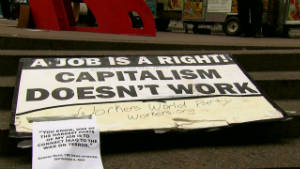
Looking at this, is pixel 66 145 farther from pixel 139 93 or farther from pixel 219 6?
pixel 219 6

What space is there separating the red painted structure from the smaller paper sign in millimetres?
1937

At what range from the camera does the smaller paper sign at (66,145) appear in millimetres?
1291

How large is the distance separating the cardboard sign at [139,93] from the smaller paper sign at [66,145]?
0.05 meters

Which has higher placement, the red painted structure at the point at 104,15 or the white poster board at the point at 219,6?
the red painted structure at the point at 104,15

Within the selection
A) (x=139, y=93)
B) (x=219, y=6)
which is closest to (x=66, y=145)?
(x=139, y=93)

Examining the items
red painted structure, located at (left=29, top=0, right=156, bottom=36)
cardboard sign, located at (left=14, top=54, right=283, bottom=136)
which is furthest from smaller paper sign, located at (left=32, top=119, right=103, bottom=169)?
red painted structure, located at (left=29, top=0, right=156, bottom=36)

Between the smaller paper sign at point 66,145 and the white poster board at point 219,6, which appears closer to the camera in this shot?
A: the smaller paper sign at point 66,145

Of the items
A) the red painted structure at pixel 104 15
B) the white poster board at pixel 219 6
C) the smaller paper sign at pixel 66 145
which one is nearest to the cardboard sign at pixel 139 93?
the smaller paper sign at pixel 66 145

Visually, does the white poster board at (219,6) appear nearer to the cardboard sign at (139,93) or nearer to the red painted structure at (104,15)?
the red painted structure at (104,15)

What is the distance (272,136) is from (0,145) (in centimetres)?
135

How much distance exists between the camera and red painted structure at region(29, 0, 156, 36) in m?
3.11

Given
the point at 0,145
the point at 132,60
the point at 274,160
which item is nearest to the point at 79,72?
the point at 132,60

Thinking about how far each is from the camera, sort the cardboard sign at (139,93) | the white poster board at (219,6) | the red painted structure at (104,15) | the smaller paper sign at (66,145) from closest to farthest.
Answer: the smaller paper sign at (66,145)
the cardboard sign at (139,93)
the red painted structure at (104,15)
the white poster board at (219,6)

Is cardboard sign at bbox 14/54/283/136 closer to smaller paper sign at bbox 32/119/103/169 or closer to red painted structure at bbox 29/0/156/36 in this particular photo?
smaller paper sign at bbox 32/119/103/169
